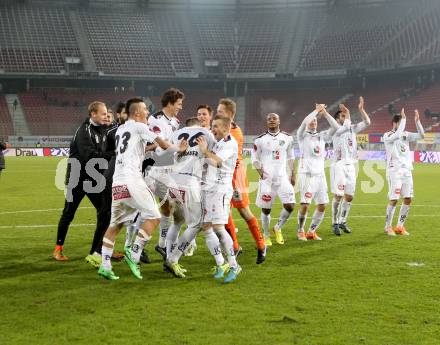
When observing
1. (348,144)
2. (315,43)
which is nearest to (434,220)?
(348,144)

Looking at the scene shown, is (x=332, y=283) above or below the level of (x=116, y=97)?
below

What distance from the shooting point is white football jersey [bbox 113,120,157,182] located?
6551mm

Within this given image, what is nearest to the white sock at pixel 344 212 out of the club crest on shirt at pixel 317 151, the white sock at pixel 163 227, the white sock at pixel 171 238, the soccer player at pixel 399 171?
the soccer player at pixel 399 171

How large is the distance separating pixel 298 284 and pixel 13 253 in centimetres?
464

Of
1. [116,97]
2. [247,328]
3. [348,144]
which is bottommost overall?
[247,328]

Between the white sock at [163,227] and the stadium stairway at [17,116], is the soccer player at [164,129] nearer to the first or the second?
the white sock at [163,227]

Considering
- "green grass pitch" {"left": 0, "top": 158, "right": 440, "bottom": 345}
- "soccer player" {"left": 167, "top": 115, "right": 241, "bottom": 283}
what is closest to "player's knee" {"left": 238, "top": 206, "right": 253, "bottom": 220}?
"green grass pitch" {"left": 0, "top": 158, "right": 440, "bottom": 345}

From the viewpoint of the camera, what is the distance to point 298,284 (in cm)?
657

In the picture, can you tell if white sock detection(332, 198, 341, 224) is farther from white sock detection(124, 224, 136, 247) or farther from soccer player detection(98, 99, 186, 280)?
soccer player detection(98, 99, 186, 280)

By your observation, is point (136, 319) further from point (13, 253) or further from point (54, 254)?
point (13, 253)

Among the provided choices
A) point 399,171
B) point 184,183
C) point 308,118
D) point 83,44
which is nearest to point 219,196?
point 184,183

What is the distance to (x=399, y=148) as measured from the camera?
10.8 meters

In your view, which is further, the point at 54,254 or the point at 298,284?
the point at 54,254

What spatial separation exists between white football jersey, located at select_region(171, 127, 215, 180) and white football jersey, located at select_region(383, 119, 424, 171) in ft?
17.4
